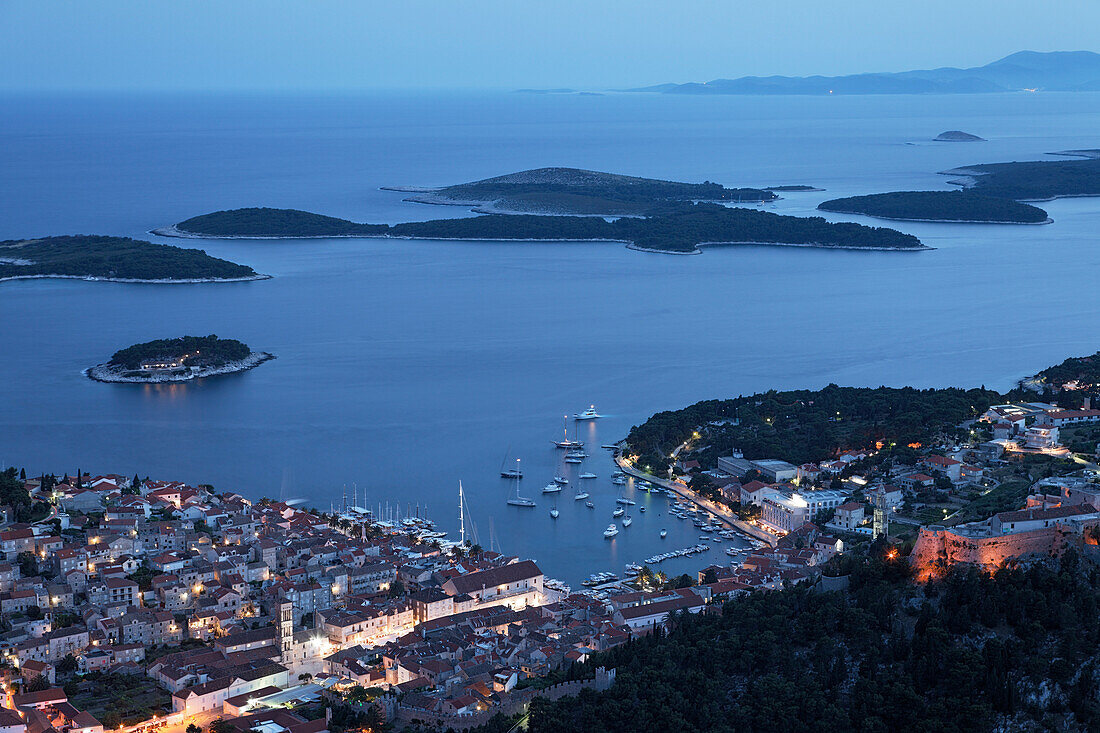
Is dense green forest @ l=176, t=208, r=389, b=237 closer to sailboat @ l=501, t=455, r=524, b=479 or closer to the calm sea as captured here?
the calm sea

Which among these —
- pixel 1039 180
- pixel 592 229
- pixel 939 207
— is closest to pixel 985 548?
pixel 592 229

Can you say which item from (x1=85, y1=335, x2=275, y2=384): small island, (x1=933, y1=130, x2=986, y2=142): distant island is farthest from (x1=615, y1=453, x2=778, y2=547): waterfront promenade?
(x1=933, y1=130, x2=986, y2=142): distant island

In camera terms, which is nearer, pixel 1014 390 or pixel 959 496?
pixel 959 496

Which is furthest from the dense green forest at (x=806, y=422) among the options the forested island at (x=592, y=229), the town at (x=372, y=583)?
the forested island at (x=592, y=229)

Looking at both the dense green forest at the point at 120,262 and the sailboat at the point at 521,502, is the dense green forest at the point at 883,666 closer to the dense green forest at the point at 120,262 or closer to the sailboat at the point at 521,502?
the sailboat at the point at 521,502

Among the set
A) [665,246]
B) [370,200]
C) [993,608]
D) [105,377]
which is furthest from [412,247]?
[993,608]

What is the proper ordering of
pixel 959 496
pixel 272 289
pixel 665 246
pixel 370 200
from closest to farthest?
pixel 959 496 → pixel 272 289 → pixel 665 246 → pixel 370 200

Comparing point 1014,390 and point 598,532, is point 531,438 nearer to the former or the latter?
→ point 598,532
